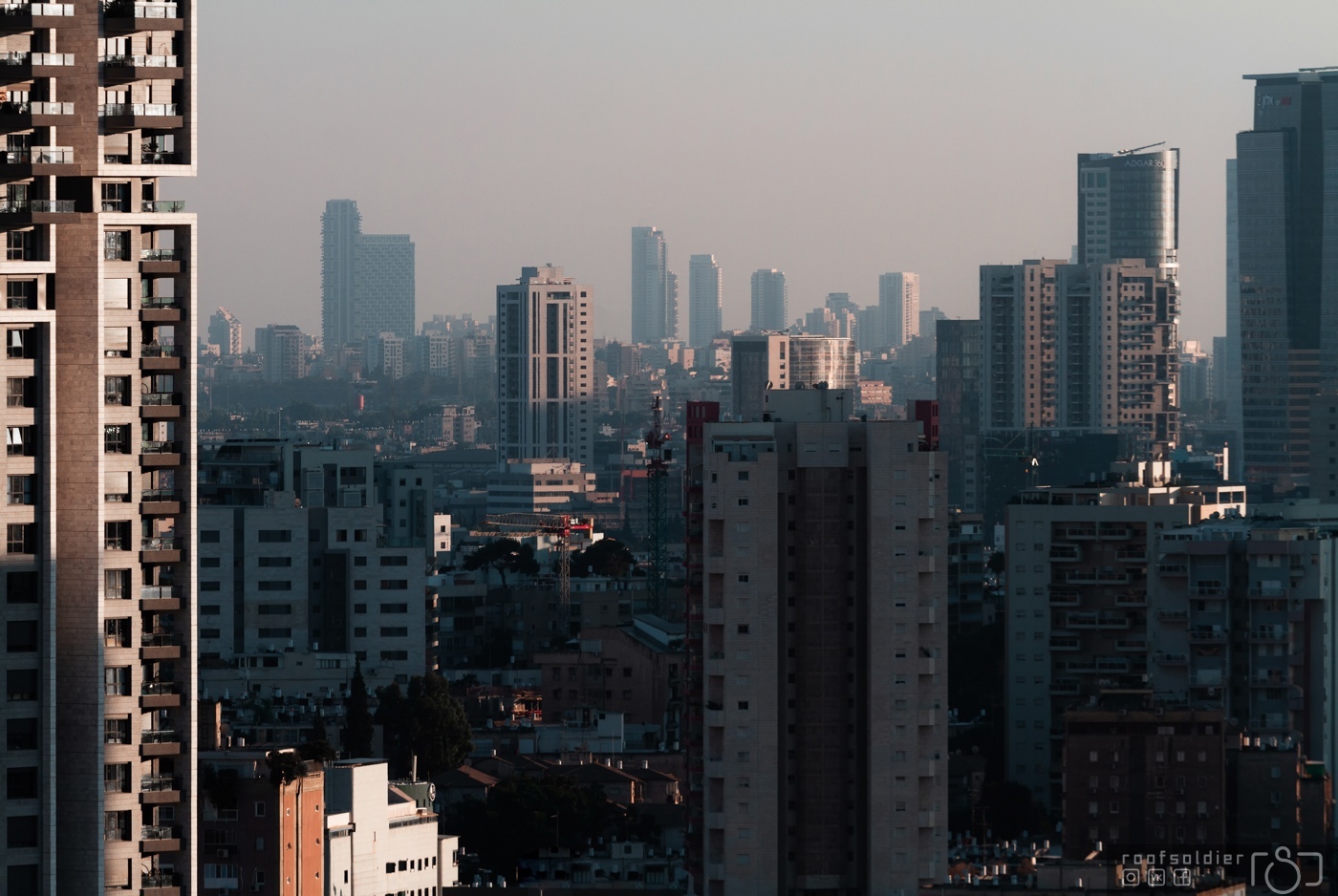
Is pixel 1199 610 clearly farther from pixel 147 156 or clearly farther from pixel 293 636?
pixel 147 156

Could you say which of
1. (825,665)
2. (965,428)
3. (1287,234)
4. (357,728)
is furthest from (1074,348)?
(825,665)

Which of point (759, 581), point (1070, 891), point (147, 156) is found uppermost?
point (147, 156)

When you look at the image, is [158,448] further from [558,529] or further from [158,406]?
[558,529]

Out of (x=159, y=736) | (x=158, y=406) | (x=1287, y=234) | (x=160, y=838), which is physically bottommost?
(x=160, y=838)

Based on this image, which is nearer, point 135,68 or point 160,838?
point 160,838

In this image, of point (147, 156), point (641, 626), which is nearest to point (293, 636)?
point (641, 626)

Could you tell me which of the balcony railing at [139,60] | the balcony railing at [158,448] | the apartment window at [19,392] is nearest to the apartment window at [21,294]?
the apartment window at [19,392]
